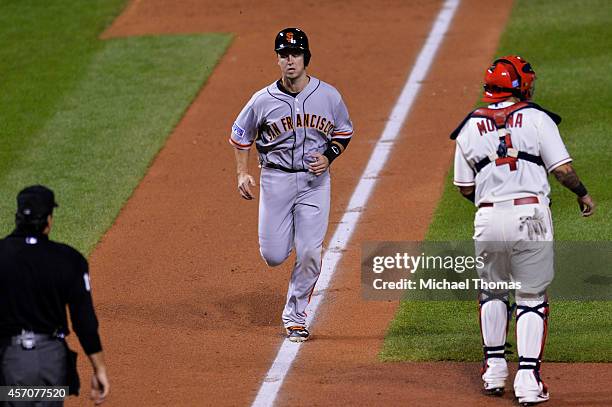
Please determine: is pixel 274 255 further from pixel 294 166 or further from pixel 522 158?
pixel 522 158

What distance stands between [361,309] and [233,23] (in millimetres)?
8380

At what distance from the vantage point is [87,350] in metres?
6.14

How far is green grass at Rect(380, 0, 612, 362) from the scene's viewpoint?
8695mm

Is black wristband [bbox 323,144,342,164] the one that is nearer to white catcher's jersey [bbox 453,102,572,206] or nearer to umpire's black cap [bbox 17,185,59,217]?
white catcher's jersey [bbox 453,102,572,206]

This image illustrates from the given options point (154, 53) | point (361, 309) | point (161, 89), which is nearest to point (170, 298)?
point (361, 309)

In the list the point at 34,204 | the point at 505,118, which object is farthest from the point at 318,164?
the point at 34,204

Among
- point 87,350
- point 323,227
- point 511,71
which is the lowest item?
point 323,227

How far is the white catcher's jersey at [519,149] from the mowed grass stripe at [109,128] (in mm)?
4881

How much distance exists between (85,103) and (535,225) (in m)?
8.59

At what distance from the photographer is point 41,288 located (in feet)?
19.9

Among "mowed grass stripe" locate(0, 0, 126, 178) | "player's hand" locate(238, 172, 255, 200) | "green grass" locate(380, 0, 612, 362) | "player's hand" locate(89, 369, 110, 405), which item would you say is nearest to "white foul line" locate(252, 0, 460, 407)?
"green grass" locate(380, 0, 612, 362)

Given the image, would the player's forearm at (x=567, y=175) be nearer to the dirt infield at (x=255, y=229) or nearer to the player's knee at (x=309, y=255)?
the dirt infield at (x=255, y=229)

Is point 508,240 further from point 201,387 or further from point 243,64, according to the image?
point 243,64

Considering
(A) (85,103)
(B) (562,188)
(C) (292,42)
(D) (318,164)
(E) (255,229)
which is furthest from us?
(A) (85,103)
